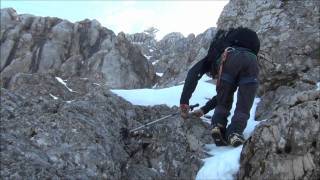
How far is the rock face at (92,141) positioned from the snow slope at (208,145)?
0.99 ft

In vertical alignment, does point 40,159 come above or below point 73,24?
below

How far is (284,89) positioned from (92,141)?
21.8 ft

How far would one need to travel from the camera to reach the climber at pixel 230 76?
9.44m

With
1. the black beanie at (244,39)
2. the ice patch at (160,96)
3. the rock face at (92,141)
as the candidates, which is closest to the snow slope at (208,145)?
the ice patch at (160,96)

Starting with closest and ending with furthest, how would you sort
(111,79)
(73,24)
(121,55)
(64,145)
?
(64,145)
(111,79)
(121,55)
(73,24)

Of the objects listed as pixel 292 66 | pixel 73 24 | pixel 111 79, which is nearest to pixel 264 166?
pixel 292 66

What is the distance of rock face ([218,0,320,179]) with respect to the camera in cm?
720

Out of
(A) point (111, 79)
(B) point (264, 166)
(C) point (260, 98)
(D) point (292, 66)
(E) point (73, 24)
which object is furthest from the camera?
(E) point (73, 24)

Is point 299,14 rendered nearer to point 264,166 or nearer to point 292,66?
point 292,66

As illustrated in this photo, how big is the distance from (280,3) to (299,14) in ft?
3.79

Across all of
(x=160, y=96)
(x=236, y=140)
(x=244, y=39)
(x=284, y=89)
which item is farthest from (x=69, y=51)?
(x=236, y=140)

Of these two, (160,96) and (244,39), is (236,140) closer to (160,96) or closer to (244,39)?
(244,39)

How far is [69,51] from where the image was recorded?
61.3m

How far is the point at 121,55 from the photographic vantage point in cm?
5400
